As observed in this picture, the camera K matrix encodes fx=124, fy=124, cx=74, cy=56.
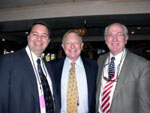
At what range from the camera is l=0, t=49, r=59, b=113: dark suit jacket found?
129cm

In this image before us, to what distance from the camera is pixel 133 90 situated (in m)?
1.60

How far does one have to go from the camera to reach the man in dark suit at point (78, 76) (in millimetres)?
1822

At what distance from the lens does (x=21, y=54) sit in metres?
1.48

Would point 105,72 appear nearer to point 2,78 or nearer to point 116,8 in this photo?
point 2,78

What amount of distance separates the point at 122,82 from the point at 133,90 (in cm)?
16

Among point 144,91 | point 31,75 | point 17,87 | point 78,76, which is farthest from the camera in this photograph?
point 78,76

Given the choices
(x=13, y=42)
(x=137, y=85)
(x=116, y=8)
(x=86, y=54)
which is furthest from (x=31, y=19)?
(x=86, y=54)

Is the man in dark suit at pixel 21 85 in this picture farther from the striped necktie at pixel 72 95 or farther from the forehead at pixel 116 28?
the forehead at pixel 116 28

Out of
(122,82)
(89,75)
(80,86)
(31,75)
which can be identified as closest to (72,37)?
(89,75)

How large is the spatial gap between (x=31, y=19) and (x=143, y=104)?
4853mm

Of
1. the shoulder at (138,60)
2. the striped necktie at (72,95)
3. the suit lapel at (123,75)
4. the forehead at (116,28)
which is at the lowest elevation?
the striped necktie at (72,95)

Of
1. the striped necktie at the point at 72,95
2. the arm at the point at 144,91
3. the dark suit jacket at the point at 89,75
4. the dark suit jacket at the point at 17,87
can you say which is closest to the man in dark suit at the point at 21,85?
the dark suit jacket at the point at 17,87

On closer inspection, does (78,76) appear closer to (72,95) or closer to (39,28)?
(72,95)

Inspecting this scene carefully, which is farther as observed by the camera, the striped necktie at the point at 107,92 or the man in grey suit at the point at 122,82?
the striped necktie at the point at 107,92
